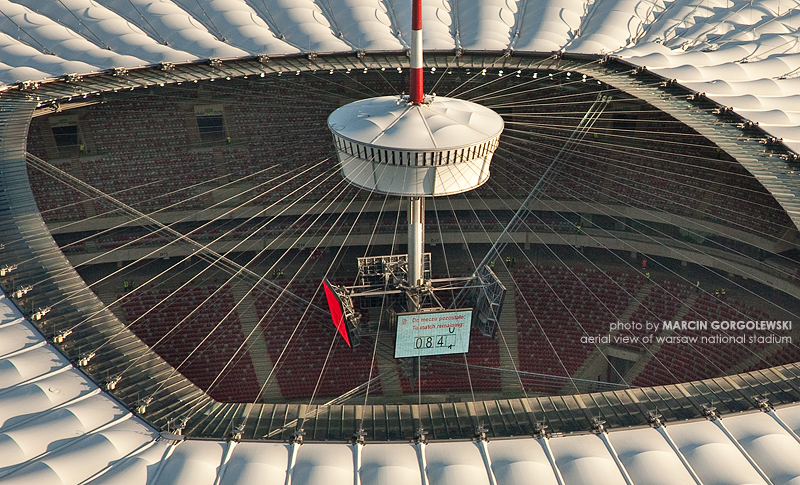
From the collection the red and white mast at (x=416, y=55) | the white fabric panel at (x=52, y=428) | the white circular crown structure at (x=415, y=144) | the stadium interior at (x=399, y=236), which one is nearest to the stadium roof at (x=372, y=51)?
the white fabric panel at (x=52, y=428)

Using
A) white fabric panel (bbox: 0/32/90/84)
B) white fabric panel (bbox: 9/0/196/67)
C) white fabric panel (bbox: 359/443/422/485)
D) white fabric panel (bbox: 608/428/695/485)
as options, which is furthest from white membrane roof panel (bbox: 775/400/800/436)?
white fabric panel (bbox: 0/32/90/84)

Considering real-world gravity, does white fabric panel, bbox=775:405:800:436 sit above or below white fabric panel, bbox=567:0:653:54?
below

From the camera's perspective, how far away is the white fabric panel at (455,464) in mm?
14914

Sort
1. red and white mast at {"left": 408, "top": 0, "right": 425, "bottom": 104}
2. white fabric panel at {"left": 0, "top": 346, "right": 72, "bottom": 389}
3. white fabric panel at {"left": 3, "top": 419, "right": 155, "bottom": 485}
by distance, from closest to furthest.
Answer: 1. white fabric panel at {"left": 3, "top": 419, "right": 155, "bottom": 485}
2. white fabric panel at {"left": 0, "top": 346, "right": 72, "bottom": 389}
3. red and white mast at {"left": 408, "top": 0, "right": 425, "bottom": 104}

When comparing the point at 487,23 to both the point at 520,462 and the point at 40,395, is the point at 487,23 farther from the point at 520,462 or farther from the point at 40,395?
the point at 40,395

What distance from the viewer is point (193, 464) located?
14883 mm

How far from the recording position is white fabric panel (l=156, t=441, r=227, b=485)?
14.5m

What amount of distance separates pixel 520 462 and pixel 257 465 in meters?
5.48

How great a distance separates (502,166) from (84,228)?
21.1 meters

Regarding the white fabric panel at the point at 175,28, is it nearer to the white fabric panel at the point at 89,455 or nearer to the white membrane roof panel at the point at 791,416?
the white fabric panel at the point at 89,455

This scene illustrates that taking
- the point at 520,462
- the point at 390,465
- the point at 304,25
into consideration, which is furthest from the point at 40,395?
the point at 304,25

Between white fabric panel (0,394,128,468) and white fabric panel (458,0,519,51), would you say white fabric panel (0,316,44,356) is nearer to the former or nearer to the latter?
white fabric panel (0,394,128,468)

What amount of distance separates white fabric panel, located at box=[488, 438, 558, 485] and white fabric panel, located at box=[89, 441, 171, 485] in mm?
6975

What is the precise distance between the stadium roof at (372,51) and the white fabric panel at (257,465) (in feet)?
0.12
